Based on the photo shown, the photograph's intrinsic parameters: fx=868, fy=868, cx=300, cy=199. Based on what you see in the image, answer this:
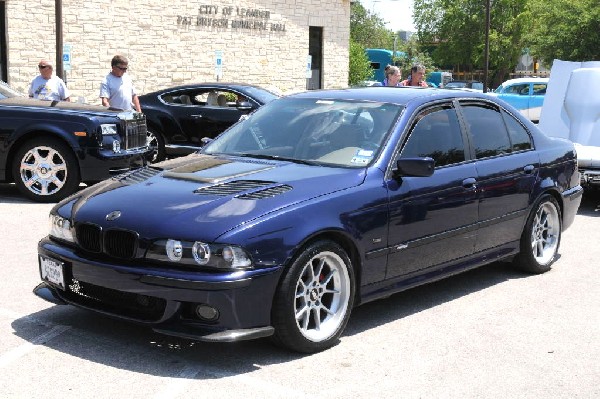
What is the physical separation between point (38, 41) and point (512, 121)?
59.8 feet

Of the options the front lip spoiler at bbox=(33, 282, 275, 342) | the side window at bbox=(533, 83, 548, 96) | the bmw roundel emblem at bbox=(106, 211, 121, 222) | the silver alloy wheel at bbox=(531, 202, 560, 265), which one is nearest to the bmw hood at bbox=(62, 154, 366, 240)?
the bmw roundel emblem at bbox=(106, 211, 121, 222)

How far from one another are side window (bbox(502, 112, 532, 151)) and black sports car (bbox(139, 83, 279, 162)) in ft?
25.5

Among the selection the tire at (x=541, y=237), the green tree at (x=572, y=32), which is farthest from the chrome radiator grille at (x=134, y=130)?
the green tree at (x=572, y=32)

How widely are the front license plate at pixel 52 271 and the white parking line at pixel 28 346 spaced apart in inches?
12.4

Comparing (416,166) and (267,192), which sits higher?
(416,166)

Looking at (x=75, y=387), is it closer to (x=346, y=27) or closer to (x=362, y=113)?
(x=362, y=113)

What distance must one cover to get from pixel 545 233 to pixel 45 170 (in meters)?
6.05

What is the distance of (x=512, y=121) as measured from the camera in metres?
6.95

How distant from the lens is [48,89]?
12875 mm

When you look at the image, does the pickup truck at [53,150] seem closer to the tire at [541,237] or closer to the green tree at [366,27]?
the tire at [541,237]

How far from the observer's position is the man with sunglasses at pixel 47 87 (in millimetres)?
12812

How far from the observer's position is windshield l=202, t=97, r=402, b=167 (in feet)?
18.5

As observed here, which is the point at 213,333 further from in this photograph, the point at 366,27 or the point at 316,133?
the point at 366,27

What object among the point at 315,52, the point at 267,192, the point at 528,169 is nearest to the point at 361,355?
the point at 267,192
